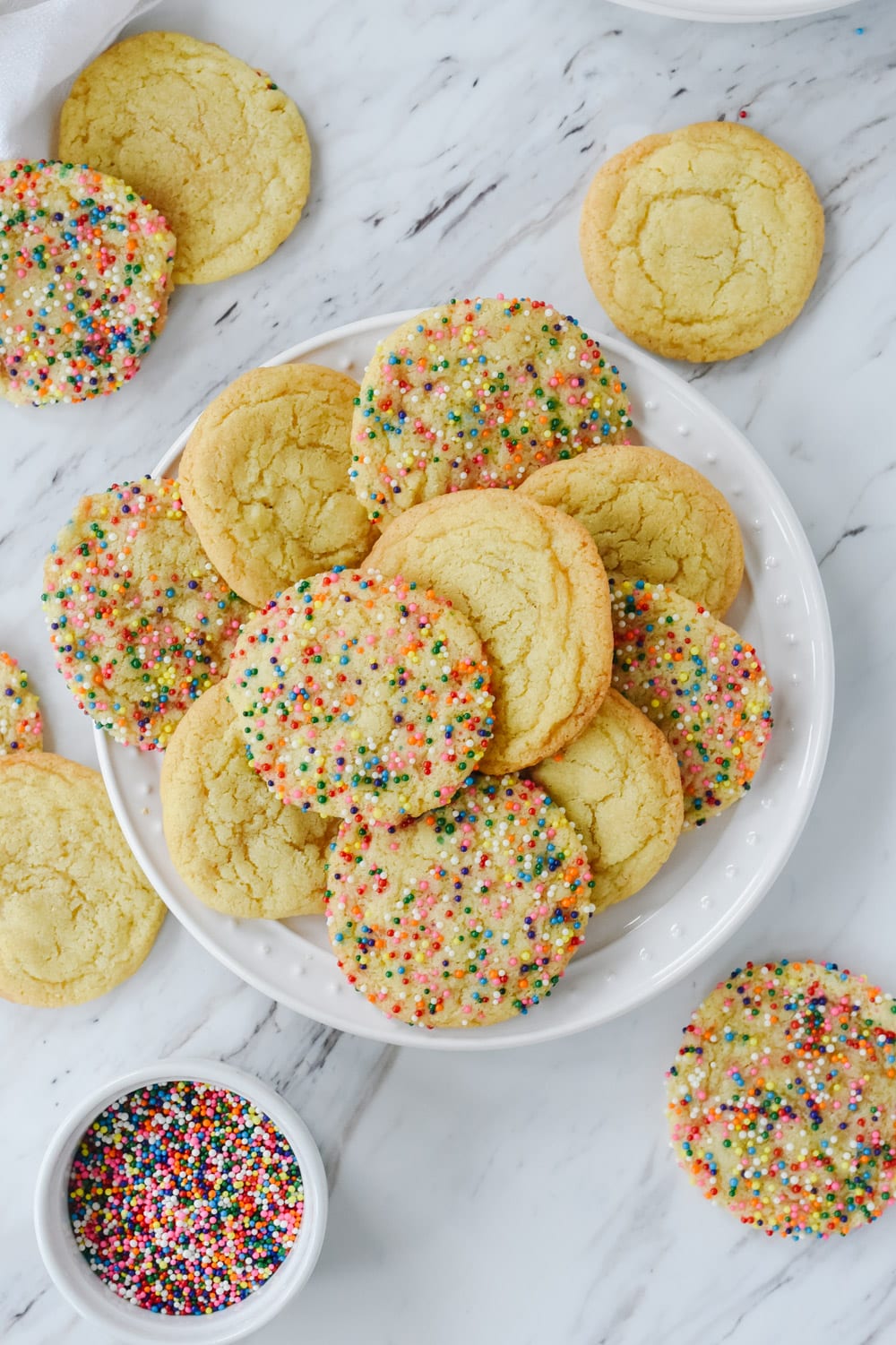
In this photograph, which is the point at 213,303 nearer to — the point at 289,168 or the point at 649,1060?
the point at 289,168

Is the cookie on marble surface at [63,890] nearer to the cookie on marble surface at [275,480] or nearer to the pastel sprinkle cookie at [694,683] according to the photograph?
the cookie on marble surface at [275,480]

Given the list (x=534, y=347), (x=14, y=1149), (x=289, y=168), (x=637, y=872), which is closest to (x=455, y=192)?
(x=289, y=168)

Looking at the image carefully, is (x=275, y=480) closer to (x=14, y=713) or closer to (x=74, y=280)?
(x=74, y=280)

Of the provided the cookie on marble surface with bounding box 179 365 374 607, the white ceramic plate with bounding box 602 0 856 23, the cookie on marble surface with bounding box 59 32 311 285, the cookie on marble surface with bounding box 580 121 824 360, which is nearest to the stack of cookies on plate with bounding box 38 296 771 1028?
the cookie on marble surface with bounding box 179 365 374 607

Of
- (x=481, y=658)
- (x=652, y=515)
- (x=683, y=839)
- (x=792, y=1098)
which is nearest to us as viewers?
(x=481, y=658)

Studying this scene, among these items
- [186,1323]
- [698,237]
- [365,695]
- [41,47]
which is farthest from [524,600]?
[186,1323]

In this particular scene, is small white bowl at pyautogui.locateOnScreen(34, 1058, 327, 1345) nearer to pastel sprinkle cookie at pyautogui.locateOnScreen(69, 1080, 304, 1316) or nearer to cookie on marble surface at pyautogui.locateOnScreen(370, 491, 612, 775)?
pastel sprinkle cookie at pyautogui.locateOnScreen(69, 1080, 304, 1316)

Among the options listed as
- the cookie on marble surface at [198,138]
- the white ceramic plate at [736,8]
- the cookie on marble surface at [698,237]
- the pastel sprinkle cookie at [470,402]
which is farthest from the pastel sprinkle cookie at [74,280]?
the white ceramic plate at [736,8]
